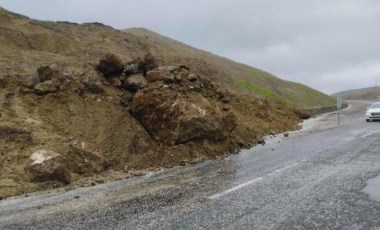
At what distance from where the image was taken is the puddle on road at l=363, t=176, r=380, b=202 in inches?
334

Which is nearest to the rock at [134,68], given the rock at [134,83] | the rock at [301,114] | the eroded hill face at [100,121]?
the eroded hill face at [100,121]

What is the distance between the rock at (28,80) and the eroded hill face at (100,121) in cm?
4

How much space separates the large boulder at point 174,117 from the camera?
15664mm

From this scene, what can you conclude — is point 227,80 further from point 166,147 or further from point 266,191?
point 266,191

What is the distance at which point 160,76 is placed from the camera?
17.8 m

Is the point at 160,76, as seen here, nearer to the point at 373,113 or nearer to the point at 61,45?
the point at 61,45

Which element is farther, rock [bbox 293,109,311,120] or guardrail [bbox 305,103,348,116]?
guardrail [bbox 305,103,348,116]

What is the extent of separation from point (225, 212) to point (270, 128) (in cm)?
1752

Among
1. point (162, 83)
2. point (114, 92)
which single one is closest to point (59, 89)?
point (114, 92)

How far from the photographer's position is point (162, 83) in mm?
17328

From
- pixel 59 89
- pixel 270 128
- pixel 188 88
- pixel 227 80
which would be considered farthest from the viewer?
pixel 227 80

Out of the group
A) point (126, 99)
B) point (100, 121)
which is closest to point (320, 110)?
point (126, 99)

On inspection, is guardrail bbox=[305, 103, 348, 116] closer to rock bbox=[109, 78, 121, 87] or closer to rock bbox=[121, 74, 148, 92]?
rock bbox=[121, 74, 148, 92]

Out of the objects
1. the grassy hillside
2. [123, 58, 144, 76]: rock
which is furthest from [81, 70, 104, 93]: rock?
the grassy hillside
